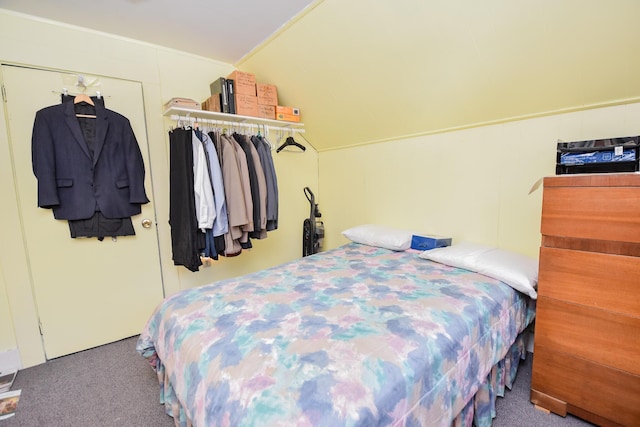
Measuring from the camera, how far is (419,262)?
204 centimetres

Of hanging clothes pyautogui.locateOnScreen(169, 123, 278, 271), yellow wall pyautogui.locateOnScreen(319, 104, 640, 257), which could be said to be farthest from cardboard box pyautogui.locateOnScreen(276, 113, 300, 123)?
yellow wall pyautogui.locateOnScreen(319, 104, 640, 257)

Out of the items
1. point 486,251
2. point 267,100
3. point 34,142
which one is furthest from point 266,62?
point 486,251

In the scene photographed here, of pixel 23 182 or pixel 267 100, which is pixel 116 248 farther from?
pixel 267 100

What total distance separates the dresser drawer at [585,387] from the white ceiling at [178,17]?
8.55 feet

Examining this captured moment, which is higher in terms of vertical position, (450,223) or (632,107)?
(632,107)

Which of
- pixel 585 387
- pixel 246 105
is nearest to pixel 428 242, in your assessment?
pixel 585 387

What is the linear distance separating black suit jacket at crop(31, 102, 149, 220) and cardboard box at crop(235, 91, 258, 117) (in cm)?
91

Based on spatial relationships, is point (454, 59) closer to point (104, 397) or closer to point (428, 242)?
point (428, 242)

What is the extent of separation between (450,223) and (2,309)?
3.41 meters

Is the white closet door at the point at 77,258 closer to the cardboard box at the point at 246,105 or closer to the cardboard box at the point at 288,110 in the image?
the cardboard box at the point at 246,105

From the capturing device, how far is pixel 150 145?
247 cm

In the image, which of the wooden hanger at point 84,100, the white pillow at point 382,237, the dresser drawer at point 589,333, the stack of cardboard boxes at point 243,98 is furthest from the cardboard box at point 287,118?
the dresser drawer at point 589,333

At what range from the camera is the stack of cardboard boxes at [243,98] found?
8.29 ft

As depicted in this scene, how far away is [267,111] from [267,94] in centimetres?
17
